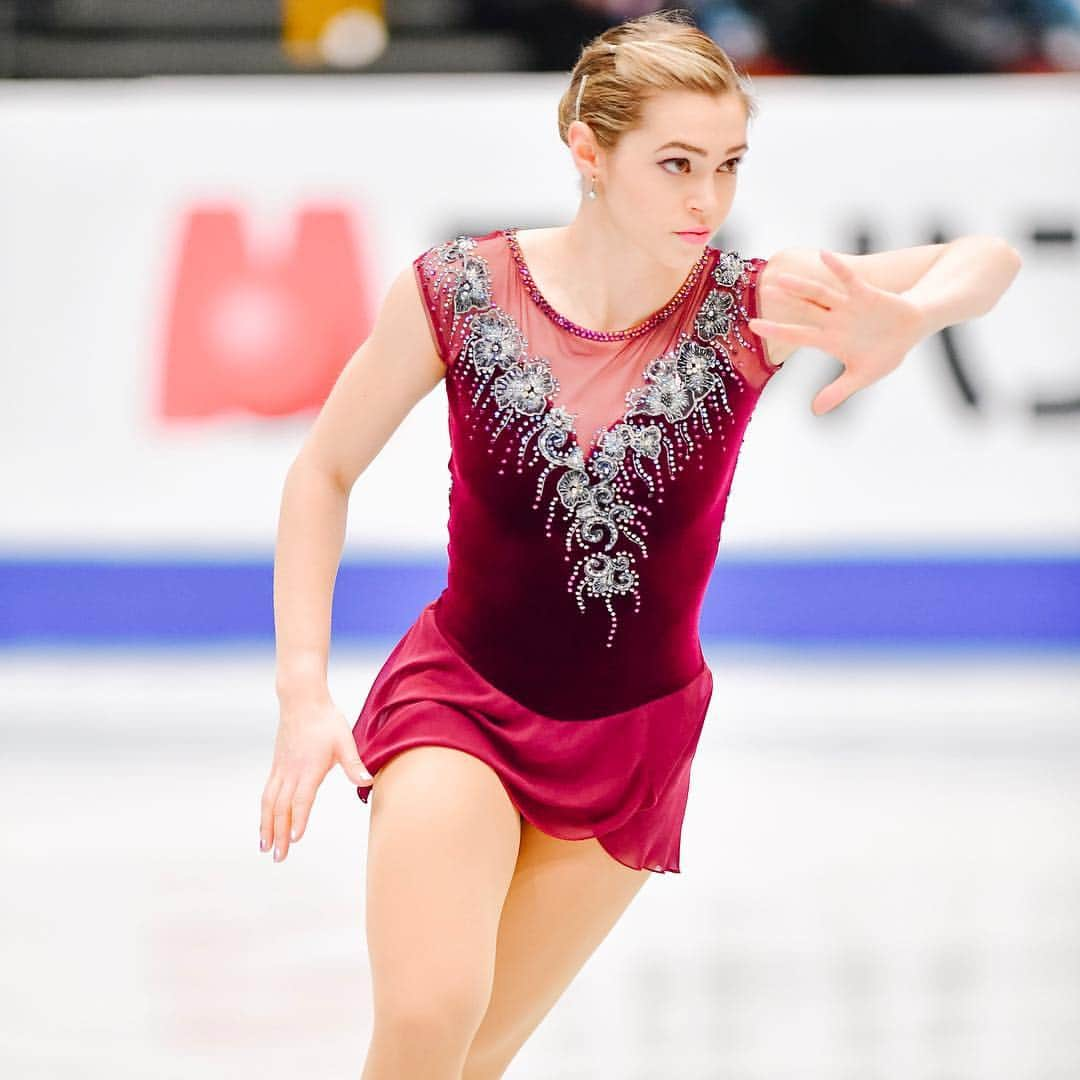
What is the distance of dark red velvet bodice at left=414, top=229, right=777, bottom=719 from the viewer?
209 centimetres

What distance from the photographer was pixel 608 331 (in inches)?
84.4

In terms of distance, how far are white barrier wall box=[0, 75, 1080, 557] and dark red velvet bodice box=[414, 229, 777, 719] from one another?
12.2 ft

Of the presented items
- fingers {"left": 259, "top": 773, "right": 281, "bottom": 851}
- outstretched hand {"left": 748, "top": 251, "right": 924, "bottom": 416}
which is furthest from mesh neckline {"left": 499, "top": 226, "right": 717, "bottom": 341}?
fingers {"left": 259, "top": 773, "right": 281, "bottom": 851}

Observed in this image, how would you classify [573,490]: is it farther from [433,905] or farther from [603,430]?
[433,905]

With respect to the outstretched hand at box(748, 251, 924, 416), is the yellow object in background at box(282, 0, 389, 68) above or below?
below

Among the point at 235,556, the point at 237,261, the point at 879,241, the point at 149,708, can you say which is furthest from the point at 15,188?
the point at 879,241

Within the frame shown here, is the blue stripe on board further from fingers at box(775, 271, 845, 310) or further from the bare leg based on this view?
fingers at box(775, 271, 845, 310)

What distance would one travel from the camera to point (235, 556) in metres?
5.93

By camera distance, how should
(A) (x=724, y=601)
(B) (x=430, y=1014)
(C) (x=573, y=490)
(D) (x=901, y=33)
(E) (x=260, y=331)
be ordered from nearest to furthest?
(B) (x=430, y=1014)
(C) (x=573, y=490)
(E) (x=260, y=331)
(A) (x=724, y=601)
(D) (x=901, y=33)

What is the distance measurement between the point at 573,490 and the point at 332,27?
5.00 m

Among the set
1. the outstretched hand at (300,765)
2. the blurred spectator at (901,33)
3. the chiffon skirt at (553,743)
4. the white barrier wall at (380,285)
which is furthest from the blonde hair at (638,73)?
the blurred spectator at (901,33)

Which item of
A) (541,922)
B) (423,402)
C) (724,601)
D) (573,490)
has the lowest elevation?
(724,601)

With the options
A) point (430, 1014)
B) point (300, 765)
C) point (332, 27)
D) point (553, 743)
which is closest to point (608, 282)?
point (553, 743)

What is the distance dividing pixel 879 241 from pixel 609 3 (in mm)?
1308
